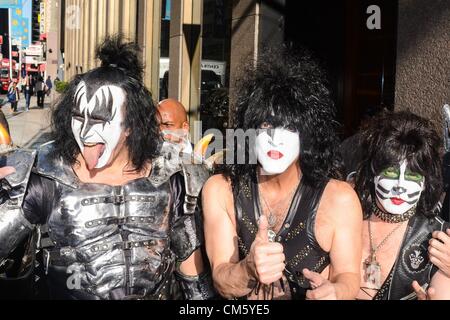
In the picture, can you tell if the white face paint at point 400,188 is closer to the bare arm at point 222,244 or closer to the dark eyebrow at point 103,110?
the bare arm at point 222,244

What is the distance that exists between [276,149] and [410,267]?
745 millimetres

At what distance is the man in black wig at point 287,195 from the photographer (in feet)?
6.70

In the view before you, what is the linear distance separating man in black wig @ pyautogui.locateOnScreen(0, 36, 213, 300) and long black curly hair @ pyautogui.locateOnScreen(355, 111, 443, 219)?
30.0 inches

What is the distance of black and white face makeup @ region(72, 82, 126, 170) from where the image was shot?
2.24 metres

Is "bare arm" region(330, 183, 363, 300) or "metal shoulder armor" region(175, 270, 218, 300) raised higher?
"bare arm" region(330, 183, 363, 300)

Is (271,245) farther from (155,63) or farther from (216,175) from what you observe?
(155,63)

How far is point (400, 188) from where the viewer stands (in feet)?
7.18

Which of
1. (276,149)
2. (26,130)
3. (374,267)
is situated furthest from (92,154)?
(26,130)

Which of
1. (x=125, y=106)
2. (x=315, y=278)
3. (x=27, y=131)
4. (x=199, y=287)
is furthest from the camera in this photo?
(x=27, y=131)

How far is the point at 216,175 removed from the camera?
2291 millimetres

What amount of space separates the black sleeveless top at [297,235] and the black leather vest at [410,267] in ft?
0.97

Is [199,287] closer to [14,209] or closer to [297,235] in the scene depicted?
[297,235]

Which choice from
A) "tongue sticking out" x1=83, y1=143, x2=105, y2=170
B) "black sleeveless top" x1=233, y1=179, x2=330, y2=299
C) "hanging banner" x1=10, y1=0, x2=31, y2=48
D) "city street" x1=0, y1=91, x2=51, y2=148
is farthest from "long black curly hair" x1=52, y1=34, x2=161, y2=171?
"hanging banner" x1=10, y1=0, x2=31, y2=48

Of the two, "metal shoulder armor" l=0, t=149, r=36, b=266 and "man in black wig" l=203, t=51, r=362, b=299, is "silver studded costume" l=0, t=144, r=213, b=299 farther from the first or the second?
"man in black wig" l=203, t=51, r=362, b=299
